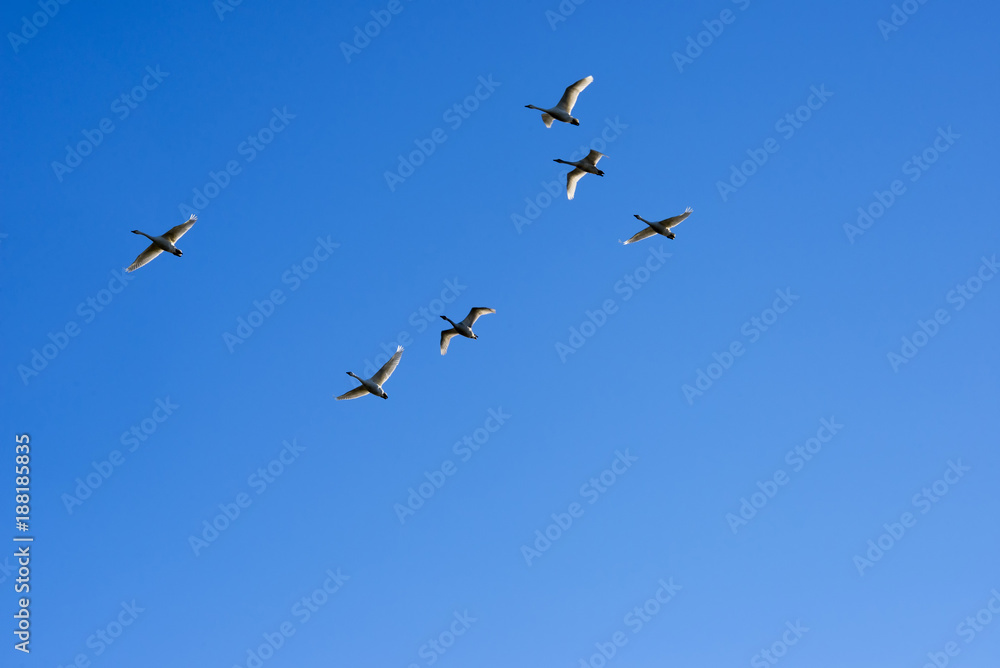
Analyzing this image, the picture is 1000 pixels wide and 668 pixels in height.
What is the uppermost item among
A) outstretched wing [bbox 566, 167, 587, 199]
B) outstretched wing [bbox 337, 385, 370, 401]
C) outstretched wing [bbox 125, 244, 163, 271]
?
outstretched wing [bbox 566, 167, 587, 199]

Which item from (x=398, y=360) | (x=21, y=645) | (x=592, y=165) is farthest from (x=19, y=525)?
(x=592, y=165)

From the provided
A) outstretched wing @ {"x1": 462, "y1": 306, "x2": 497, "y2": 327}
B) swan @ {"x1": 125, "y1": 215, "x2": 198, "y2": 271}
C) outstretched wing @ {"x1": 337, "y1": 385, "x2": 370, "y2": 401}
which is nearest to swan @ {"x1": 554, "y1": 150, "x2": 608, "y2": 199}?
outstretched wing @ {"x1": 462, "y1": 306, "x2": 497, "y2": 327}

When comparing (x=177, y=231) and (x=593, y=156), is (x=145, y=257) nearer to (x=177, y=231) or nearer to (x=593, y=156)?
(x=177, y=231)

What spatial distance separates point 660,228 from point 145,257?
2590cm

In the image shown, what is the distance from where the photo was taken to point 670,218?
4438 centimetres

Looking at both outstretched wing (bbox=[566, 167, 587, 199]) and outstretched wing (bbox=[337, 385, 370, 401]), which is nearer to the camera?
outstretched wing (bbox=[337, 385, 370, 401])

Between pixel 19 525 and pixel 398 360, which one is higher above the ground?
pixel 398 360

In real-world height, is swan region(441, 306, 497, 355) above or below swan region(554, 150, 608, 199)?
below

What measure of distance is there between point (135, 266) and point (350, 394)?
39.5 feet

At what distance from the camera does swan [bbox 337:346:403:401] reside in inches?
1665

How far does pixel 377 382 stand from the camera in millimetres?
42438

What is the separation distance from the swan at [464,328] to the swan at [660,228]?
858 centimetres

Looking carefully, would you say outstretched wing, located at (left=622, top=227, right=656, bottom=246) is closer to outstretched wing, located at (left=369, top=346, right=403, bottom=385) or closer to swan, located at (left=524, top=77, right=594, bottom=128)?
swan, located at (left=524, top=77, right=594, bottom=128)

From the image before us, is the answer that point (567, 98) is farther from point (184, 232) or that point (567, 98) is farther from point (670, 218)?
point (184, 232)
